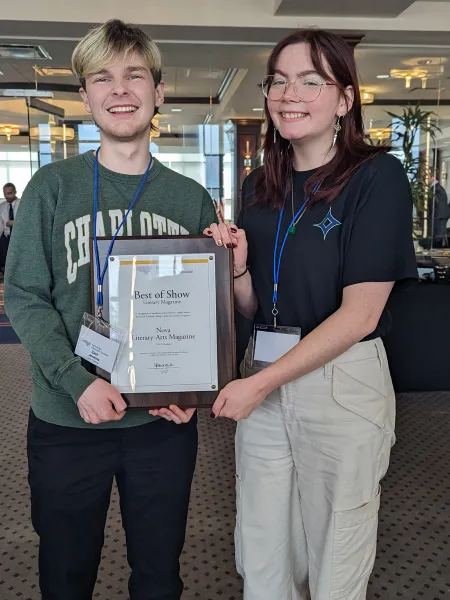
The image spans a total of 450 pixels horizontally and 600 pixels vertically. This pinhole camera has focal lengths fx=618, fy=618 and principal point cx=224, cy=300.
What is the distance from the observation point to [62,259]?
1.43 metres

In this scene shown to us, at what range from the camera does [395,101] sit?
8242 mm

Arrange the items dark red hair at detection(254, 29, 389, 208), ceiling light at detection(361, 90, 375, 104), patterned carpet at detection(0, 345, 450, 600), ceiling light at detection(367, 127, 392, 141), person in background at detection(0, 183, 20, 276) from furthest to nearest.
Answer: person in background at detection(0, 183, 20, 276), ceiling light at detection(367, 127, 392, 141), patterned carpet at detection(0, 345, 450, 600), ceiling light at detection(361, 90, 375, 104), dark red hair at detection(254, 29, 389, 208)

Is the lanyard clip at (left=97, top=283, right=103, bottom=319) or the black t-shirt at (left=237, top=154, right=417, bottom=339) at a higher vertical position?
the black t-shirt at (left=237, top=154, right=417, bottom=339)

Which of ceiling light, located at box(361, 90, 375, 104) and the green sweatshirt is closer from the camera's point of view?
the green sweatshirt

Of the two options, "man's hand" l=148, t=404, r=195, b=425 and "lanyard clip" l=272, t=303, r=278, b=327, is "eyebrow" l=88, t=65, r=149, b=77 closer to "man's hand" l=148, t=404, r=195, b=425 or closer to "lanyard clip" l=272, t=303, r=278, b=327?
"lanyard clip" l=272, t=303, r=278, b=327

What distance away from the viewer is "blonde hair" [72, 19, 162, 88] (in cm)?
141

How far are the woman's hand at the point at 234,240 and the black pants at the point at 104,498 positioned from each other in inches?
17.3

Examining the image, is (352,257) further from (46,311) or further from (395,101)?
(395,101)

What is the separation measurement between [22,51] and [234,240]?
262 inches

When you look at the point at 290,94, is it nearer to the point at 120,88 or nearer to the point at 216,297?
the point at 120,88

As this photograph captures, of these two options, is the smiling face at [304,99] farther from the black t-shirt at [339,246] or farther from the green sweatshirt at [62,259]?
the green sweatshirt at [62,259]

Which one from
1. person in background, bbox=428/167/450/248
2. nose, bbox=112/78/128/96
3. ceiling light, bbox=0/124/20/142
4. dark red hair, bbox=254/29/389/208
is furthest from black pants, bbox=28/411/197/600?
person in background, bbox=428/167/450/248

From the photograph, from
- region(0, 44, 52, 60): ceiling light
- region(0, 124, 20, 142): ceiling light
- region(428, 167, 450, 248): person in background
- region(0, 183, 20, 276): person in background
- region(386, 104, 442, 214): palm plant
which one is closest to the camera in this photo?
region(0, 44, 52, 60): ceiling light

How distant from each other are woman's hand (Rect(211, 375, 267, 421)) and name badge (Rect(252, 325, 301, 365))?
0.13 meters
